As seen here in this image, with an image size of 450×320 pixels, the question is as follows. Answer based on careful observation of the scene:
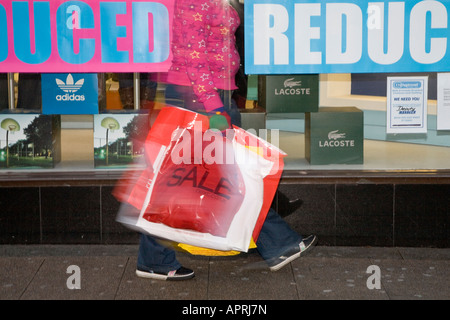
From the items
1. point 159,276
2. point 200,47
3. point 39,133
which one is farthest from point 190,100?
point 39,133

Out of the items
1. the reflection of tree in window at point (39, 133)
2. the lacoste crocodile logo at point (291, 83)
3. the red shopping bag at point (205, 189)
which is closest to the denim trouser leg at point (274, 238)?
the red shopping bag at point (205, 189)

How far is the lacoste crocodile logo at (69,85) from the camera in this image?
503 centimetres

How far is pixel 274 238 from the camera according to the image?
4.62 metres

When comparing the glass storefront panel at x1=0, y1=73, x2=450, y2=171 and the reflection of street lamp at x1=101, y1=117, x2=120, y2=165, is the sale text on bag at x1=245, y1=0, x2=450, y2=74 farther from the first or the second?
the reflection of street lamp at x1=101, y1=117, x2=120, y2=165

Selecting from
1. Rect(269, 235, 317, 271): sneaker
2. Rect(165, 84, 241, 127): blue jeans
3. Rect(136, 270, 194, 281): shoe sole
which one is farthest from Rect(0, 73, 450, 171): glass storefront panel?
Rect(136, 270, 194, 281): shoe sole

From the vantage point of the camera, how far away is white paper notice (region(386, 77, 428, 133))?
504cm

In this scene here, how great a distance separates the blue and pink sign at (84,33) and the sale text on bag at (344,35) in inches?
22.0

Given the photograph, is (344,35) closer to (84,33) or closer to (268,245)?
(268,245)

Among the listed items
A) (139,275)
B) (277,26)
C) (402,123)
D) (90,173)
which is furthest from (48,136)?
(402,123)

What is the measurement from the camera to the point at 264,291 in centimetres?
434

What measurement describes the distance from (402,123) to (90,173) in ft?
6.54

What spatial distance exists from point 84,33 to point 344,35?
1.58m
